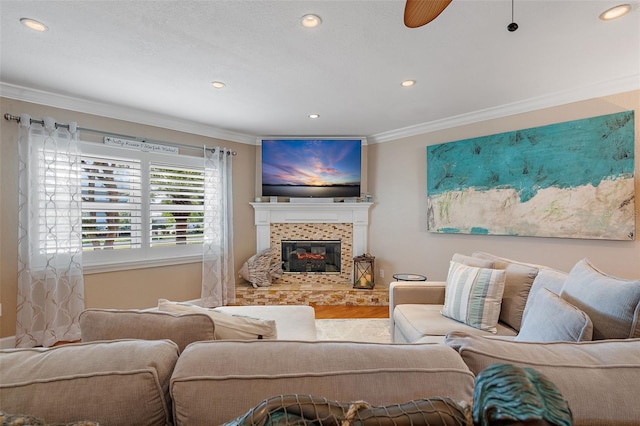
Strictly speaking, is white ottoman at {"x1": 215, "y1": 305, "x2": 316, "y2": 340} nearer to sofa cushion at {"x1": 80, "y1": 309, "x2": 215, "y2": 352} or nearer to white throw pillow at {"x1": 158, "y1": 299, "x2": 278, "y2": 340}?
white throw pillow at {"x1": 158, "y1": 299, "x2": 278, "y2": 340}

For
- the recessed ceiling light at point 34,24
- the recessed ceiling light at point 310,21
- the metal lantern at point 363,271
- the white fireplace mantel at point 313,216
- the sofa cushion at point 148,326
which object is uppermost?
the recessed ceiling light at point 34,24

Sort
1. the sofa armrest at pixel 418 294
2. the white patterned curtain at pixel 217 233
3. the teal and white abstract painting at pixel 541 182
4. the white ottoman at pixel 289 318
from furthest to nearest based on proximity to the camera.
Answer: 1. the white patterned curtain at pixel 217 233
2. the teal and white abstract painting at pixel 541 182
3. the sofa armrest at pixel 418 294
4. the white ottoman at pixel 289 318

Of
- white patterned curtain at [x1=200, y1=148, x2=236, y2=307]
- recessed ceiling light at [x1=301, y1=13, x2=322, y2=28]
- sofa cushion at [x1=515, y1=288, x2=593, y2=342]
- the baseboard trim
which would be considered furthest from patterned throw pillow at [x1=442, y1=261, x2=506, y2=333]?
the baseboard trim

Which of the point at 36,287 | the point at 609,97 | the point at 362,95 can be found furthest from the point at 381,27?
the point at 36,287

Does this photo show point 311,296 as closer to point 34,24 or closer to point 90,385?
point 90,385

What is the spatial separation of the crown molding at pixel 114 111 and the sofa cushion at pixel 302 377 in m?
3.46

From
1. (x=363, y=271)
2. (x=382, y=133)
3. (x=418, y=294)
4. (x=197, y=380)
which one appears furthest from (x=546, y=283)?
(x=382, y=133)

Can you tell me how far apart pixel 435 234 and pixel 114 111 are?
410cm

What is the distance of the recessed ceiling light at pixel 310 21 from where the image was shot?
1.72 metres

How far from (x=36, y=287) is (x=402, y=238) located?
413 centimetres

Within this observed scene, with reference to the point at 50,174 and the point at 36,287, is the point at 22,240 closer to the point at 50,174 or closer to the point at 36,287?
the point at 36,287

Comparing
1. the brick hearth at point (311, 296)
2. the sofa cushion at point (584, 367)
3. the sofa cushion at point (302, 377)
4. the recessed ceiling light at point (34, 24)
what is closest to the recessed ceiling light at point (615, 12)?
the sofa cushion at point (584, 367)

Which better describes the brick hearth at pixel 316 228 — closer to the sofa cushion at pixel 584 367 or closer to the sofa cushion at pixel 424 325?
the sofa cushion at pixel 424 325

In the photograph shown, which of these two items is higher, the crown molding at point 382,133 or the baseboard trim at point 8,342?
the crown molding at point 382,133
